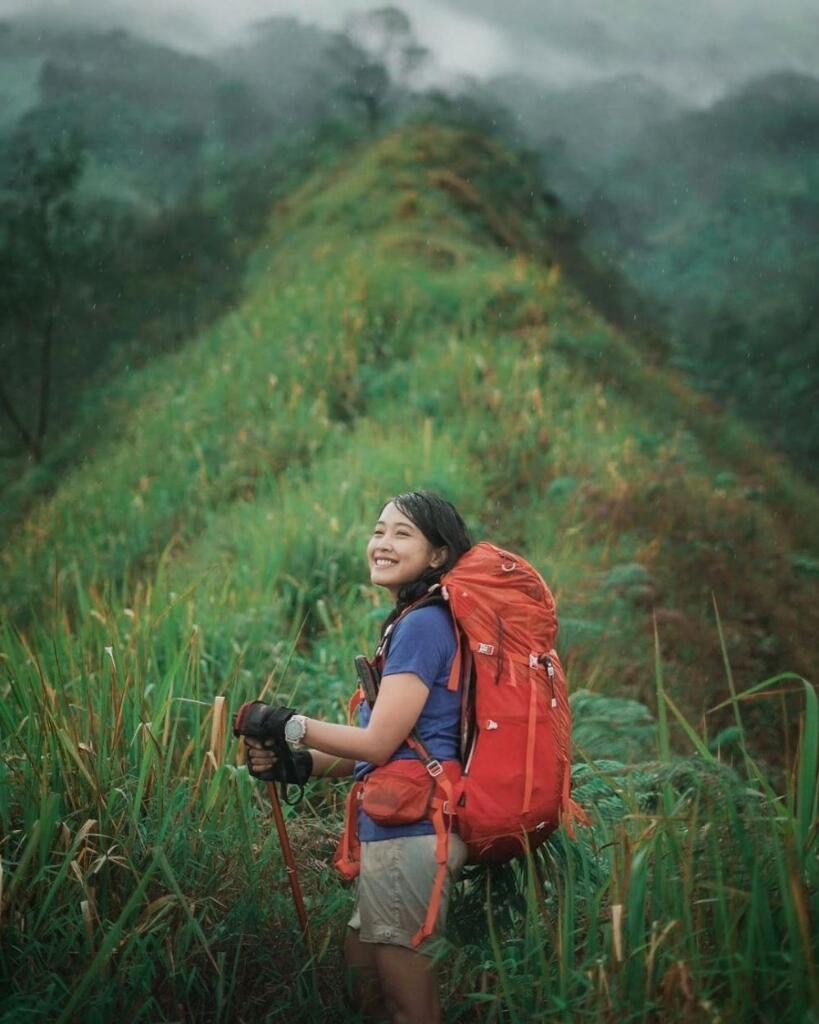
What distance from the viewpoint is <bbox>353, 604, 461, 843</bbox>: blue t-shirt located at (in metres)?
3.09

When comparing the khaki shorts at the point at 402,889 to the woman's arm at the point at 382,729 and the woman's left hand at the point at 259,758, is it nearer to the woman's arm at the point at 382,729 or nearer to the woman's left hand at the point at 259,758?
the woman's arm at the point at 382,729

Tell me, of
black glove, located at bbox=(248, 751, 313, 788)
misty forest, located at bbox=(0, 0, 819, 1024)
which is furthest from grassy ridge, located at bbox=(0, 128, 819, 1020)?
black glove, located at bbox=(248, 751, 313, 788)

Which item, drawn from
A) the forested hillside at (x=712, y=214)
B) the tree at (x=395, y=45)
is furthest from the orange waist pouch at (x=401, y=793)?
the tree at (x=395, y=45)

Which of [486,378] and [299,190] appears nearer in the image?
[486,378]

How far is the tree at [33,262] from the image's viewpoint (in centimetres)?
2014

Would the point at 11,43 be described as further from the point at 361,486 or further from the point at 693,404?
the point at 361,486

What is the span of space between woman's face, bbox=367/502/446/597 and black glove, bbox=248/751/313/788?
53cm

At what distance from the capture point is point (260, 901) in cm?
364

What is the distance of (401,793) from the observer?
3.03 m

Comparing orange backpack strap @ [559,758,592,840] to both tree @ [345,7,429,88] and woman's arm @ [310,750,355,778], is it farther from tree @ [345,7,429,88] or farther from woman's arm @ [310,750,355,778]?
tree @ [345,7,429,88]

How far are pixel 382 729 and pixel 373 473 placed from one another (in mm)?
5746

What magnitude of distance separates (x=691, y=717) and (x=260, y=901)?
4.48 metres

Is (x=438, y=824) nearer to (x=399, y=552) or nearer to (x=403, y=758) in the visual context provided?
(x=403, y=758)

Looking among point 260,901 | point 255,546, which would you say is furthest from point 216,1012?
point 255,546
